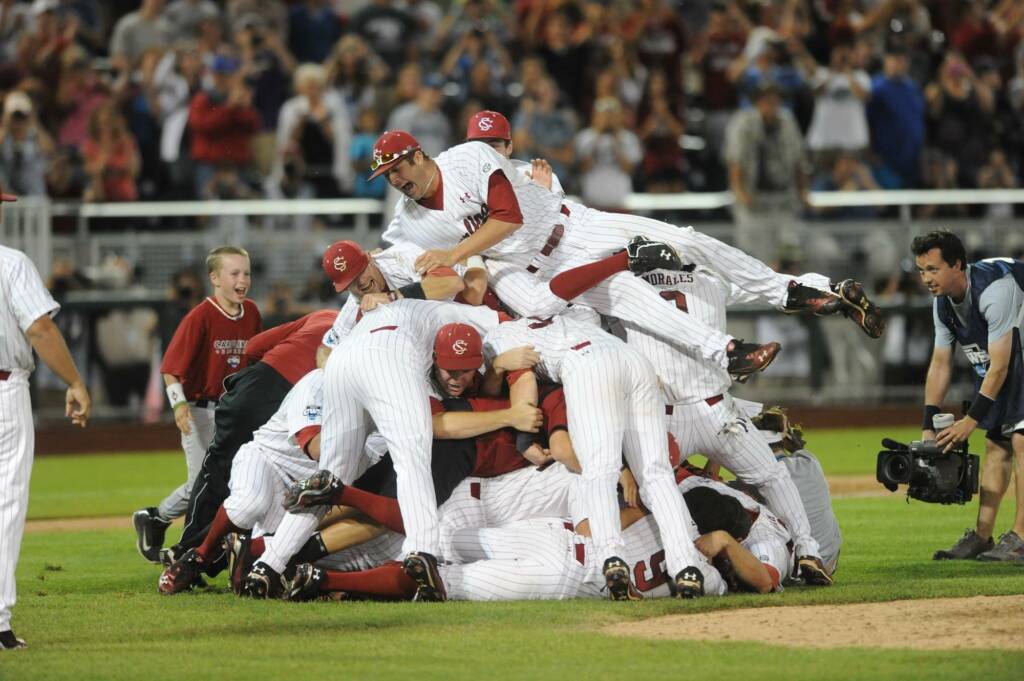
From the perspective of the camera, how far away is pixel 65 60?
58.4 ft

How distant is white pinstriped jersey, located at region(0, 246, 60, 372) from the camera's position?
6734 millimetres

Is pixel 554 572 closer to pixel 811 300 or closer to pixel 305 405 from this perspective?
pixel 305 405

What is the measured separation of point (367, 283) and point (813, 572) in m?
2.84

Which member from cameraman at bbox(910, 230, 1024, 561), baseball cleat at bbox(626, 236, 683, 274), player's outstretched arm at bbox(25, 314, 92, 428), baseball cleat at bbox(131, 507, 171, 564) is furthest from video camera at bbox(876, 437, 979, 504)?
player's outstretched arm at bbox(25, 314, 92, 428)

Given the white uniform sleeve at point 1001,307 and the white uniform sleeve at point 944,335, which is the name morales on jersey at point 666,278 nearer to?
the white uniform sleeve at point 944,335

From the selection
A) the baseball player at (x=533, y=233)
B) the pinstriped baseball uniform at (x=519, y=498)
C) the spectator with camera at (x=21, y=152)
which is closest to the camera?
the pinstriped baseball uniform at (x=519, y=498)

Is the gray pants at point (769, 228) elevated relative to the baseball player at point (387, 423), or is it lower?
elevated

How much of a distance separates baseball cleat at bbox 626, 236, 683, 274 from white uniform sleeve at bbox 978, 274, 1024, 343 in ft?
6.08

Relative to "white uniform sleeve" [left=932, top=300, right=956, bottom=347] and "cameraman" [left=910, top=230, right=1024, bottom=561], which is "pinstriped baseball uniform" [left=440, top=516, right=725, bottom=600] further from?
"white uniform sleeve" [left=932, top=300, right=956, bottom=347]

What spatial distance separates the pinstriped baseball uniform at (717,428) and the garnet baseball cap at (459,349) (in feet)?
3.79

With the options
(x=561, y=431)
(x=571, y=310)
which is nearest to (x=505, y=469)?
(x=561, y=431)

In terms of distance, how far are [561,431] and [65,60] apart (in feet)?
37.6

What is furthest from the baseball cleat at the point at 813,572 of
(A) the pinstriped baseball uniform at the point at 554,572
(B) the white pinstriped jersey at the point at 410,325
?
(B) the white pinstriped jersey at the point at 410,325

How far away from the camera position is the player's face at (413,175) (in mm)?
9055
